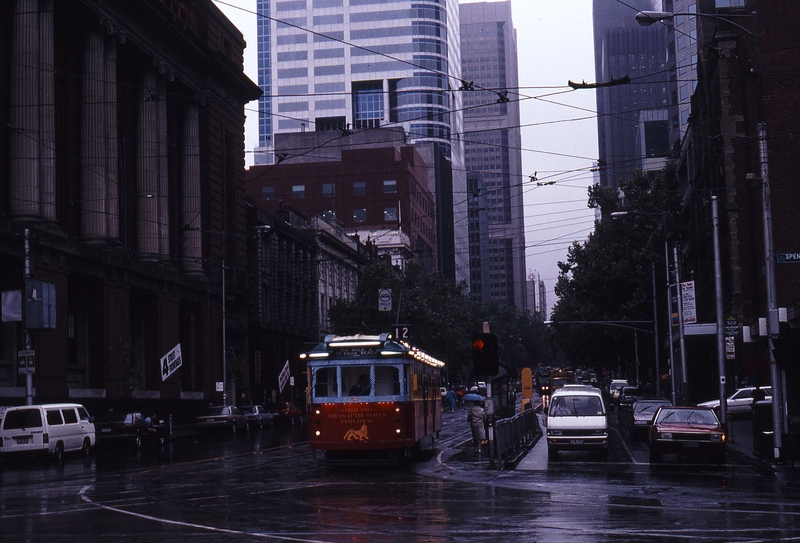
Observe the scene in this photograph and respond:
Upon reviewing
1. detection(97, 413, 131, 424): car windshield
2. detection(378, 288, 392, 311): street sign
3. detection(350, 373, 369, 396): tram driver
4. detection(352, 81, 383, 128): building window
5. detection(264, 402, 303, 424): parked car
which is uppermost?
detection(352, 81, 383, 128): building window

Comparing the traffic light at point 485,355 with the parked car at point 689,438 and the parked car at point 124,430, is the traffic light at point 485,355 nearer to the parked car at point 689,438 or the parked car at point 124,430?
the parked car at point 689,438

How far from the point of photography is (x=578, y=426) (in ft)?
98.7

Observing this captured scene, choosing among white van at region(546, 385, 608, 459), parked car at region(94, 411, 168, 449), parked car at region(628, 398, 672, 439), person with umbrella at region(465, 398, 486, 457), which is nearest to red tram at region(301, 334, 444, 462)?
white van at region(546, 385, 608, 459)

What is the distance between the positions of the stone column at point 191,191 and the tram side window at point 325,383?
1472 inches

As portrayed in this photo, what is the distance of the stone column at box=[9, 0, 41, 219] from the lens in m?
44.3

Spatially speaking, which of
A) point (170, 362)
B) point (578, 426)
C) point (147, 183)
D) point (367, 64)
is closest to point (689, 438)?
point (578, 426)

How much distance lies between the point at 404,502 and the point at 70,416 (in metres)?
22.2

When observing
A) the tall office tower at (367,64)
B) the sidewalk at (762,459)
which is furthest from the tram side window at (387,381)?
the tall office tower at (367,64)

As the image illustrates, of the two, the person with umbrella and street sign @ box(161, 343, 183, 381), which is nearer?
the person with umbrella

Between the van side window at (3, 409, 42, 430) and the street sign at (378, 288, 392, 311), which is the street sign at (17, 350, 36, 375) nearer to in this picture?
the van side window at (3, 409, 42, 430)

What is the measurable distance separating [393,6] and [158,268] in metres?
118

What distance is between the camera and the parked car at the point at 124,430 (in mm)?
41750

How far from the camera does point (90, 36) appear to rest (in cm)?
5141

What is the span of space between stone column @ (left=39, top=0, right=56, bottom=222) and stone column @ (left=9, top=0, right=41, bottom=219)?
0.67 meters
